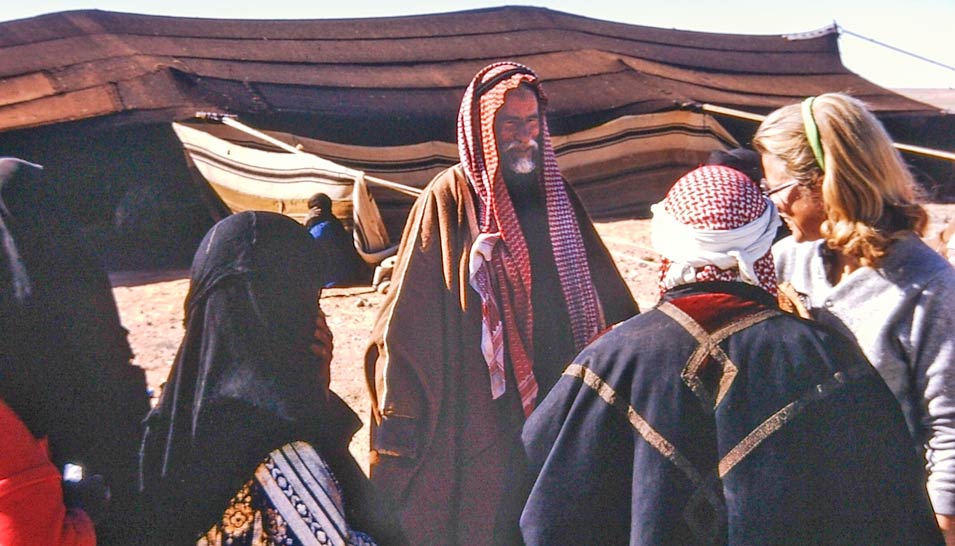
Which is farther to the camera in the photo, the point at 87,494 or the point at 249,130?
the point at 249,130

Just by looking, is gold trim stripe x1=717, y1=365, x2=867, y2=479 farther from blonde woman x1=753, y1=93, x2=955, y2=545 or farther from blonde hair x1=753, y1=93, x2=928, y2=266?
blonde hair x1=753, y1=93, x2=928, y2=266

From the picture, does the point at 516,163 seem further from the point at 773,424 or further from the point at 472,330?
the point at 773,424

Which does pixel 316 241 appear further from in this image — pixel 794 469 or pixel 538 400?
pixel 794 469

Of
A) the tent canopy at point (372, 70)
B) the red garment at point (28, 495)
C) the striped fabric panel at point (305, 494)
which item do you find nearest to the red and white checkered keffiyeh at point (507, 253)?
the striped fabric panel at point (305, 494)

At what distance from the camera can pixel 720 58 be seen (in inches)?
547

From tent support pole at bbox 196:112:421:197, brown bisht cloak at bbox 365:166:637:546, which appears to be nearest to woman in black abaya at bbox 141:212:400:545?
brown bisht cloak at bbox 365:166:637:546

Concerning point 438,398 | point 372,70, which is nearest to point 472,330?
point 438,398

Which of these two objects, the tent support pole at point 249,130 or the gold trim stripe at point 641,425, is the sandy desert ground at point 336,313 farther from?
the gold trim stripe at point 641,425

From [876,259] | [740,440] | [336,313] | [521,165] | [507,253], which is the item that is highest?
[521,165]

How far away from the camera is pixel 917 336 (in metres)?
1.86

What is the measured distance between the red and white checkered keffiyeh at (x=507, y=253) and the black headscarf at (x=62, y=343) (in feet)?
3.28

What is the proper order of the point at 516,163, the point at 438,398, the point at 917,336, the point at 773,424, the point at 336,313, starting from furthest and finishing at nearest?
1. the point at 336,313
2. the point at 516,163
3. the point at 438,398
4. the point at 917,336
5. the point at 773,424

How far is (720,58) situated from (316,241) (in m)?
12.5

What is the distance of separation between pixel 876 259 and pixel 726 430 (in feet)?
1.72
